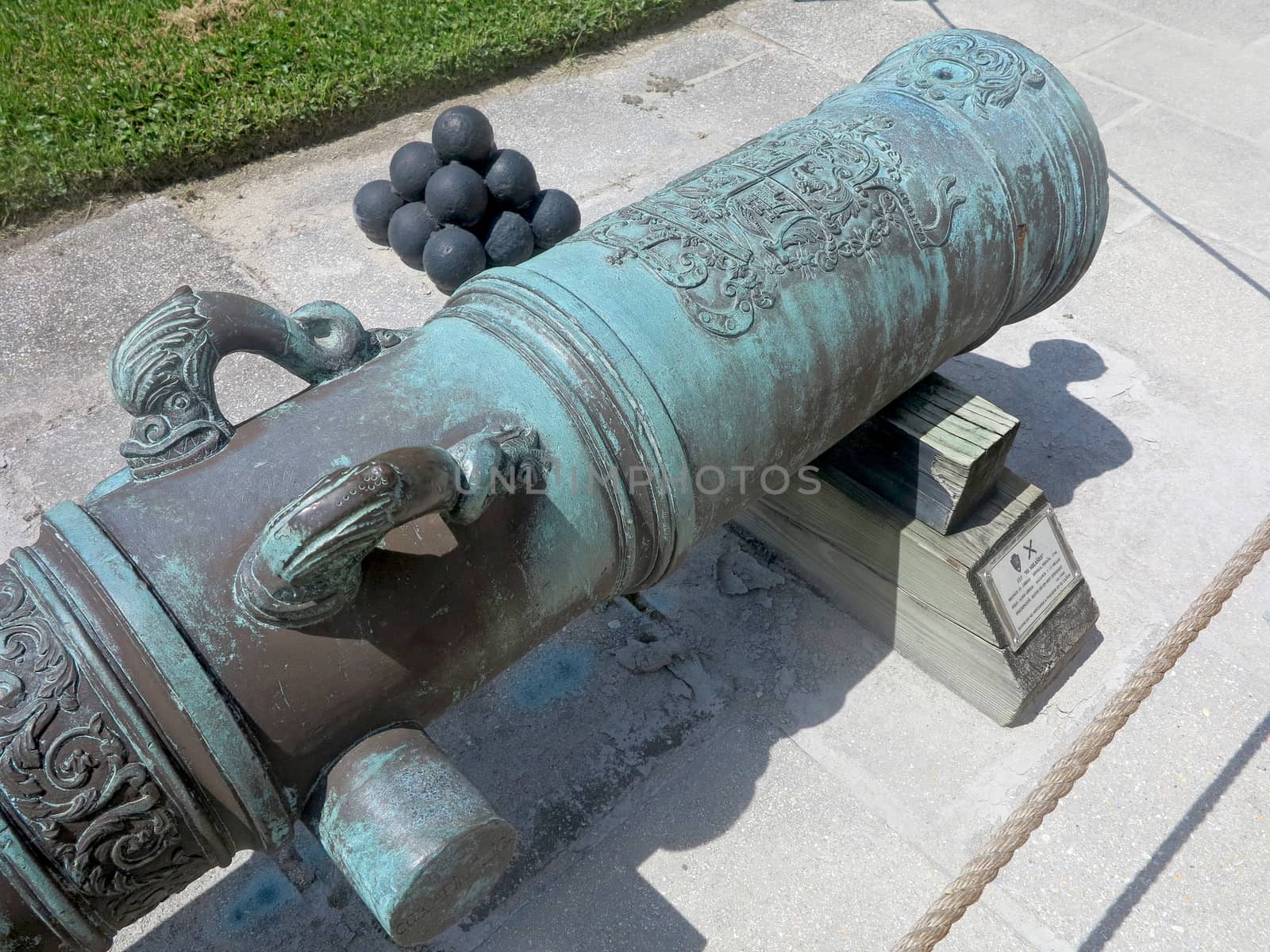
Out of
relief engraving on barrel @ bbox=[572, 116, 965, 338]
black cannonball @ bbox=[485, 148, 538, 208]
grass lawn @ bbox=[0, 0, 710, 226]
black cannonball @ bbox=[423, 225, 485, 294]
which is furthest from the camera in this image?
grass lawn @ bbox=[0, 0, 710, 226]

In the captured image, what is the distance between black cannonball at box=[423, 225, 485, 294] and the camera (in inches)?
159

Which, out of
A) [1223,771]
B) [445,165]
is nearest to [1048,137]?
[1223,771]

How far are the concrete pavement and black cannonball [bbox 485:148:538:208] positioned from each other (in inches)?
18.9

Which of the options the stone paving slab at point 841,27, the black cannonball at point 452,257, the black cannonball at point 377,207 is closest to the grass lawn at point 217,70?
the stone paving slab at point 841,27

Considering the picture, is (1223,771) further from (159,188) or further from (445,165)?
(159,188)

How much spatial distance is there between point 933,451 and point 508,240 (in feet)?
7.41

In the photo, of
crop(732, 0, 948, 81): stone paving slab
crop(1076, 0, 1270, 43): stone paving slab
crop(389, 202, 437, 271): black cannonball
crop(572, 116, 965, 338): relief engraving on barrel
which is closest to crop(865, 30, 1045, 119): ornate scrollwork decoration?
crop(572, 116, 965, 338): relief engraving on barrel

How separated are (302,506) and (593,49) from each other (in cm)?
524

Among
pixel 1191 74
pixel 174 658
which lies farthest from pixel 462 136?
pixel 1191 74

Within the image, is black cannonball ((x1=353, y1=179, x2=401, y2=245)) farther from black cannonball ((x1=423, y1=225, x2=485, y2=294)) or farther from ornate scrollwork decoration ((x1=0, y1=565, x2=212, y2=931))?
ornate scrollwork decoration ((x1=0, y1=565, x2=212, y2=931))

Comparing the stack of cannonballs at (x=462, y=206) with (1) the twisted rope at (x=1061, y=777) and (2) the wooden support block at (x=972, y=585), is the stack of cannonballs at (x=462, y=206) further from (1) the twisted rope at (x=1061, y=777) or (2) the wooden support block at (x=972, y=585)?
(1) the twisted rope at (x=1061, y=777)

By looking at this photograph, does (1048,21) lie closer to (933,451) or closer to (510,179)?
(510,179)

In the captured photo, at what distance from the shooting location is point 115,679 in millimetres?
1382

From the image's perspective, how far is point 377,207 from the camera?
170 inches
